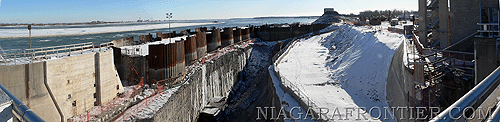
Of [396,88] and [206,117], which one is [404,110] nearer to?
[396,88]

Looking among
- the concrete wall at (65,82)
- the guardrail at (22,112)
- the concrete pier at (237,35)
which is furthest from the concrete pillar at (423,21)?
the concrete pier at (237,35)

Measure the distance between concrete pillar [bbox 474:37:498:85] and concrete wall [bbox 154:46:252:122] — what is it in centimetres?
1211

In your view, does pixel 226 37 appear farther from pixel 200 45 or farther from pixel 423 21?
pixel 423 21

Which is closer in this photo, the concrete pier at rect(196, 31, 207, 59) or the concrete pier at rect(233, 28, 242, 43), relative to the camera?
the concrete pier at rect(196, 31, 207, 59)

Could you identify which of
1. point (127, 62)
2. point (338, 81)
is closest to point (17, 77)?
point (127, 62)

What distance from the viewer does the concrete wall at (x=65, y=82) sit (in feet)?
33.3

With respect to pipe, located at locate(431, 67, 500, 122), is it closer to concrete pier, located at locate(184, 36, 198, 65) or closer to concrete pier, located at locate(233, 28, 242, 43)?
concrete pier, located at locate(184, 36, 198, 65)

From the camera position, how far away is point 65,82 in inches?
468

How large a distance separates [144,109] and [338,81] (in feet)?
39.3

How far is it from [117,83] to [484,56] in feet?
51.4

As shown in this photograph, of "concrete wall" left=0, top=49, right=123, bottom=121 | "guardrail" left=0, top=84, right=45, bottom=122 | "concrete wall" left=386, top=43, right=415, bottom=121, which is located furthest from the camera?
"concrete wall" left=386, top=43, right=415, bottom=121

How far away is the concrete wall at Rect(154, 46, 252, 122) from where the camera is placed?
51.5 feet

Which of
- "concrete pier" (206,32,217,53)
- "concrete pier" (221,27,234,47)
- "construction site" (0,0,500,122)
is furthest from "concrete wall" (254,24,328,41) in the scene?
"construction site" (0,0,500,122)

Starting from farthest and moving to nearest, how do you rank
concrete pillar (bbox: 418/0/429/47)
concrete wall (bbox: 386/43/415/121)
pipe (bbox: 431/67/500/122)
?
1. concrete pillar (bbox: 418/0/429/47)
2. concrete wall (bbox: 386/43/415/121)
3. pipe (bbox: 431/67/500/122)
